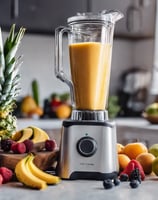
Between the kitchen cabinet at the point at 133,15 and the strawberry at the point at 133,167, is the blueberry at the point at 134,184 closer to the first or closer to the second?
the strawberry at the point at 133,167

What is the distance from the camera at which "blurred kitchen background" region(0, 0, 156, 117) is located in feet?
10.1

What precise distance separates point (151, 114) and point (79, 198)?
204 cm

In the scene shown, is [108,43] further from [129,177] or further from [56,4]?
[56,4]

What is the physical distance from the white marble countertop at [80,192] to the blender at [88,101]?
0.20 ft

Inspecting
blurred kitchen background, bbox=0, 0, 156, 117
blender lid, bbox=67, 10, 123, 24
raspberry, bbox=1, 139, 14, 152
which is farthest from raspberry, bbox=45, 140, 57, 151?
blurred kitchen background, bbox=0, 0, 156, 117

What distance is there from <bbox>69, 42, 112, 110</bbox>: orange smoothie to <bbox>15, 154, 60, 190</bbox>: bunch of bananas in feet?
0.77

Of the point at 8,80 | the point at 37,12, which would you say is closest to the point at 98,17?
the point at 8,80

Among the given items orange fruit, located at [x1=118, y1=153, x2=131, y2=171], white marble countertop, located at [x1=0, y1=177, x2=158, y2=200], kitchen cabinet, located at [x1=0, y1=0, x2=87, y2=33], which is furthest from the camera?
kitchen cabinet, located at [x1=0, y1=0, x2=87, y2=33]

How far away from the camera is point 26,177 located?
117cm

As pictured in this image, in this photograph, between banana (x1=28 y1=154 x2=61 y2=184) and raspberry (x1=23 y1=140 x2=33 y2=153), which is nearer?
banana (x1=28 y1=154 x2=61 y2=184)

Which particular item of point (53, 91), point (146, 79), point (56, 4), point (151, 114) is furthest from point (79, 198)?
point (146, 79)

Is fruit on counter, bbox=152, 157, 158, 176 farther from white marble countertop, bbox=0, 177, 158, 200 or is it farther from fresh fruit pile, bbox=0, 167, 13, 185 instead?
fresh fruit pile, bbox=0, 167, 13, 185

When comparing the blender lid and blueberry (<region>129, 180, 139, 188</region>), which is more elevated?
the blender lid

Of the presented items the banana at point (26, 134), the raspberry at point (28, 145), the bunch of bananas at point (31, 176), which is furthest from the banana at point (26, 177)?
the banana at point (26, 134)
